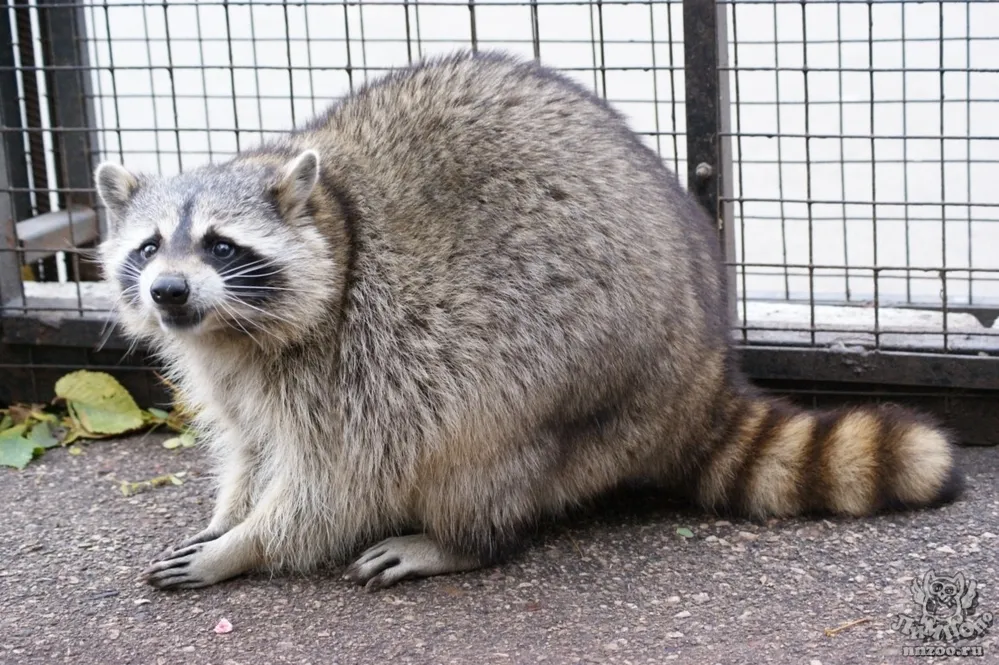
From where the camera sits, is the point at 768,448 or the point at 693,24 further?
the point at 693,24

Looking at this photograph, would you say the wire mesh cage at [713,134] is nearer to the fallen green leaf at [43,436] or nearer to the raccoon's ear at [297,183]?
the fallen green leaf at [43,436]

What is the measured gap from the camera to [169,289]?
3.25m

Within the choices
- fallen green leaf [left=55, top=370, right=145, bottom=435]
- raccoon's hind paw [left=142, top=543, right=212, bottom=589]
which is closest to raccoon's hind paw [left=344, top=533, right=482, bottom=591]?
raccoon's hind paw [left=142, top=543, right=212, bottom=589]

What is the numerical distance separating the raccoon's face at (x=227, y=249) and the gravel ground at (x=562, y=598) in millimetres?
747

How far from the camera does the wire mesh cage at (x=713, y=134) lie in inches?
168

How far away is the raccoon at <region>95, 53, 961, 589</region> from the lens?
11.6ft

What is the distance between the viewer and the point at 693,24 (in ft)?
13.9

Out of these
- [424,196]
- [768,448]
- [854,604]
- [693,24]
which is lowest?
[854,604]

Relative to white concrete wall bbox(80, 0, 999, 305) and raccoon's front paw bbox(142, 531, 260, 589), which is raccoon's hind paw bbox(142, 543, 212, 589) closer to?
raccoon's front paw bbox(142, 531, 260, 589)

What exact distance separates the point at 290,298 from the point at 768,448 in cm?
147

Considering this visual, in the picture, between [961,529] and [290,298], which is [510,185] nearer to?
[290,298]

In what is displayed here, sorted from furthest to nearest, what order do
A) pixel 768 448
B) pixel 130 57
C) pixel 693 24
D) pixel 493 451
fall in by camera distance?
1. pixel 130 57
2. pixel 693 24
3. pixel 768 448
4. pixel 493 451

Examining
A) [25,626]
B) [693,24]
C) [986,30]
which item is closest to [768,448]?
[693,24]

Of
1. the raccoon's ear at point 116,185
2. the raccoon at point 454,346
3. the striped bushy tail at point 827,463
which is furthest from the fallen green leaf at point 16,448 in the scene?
the striped bushy tail at point 827,463
